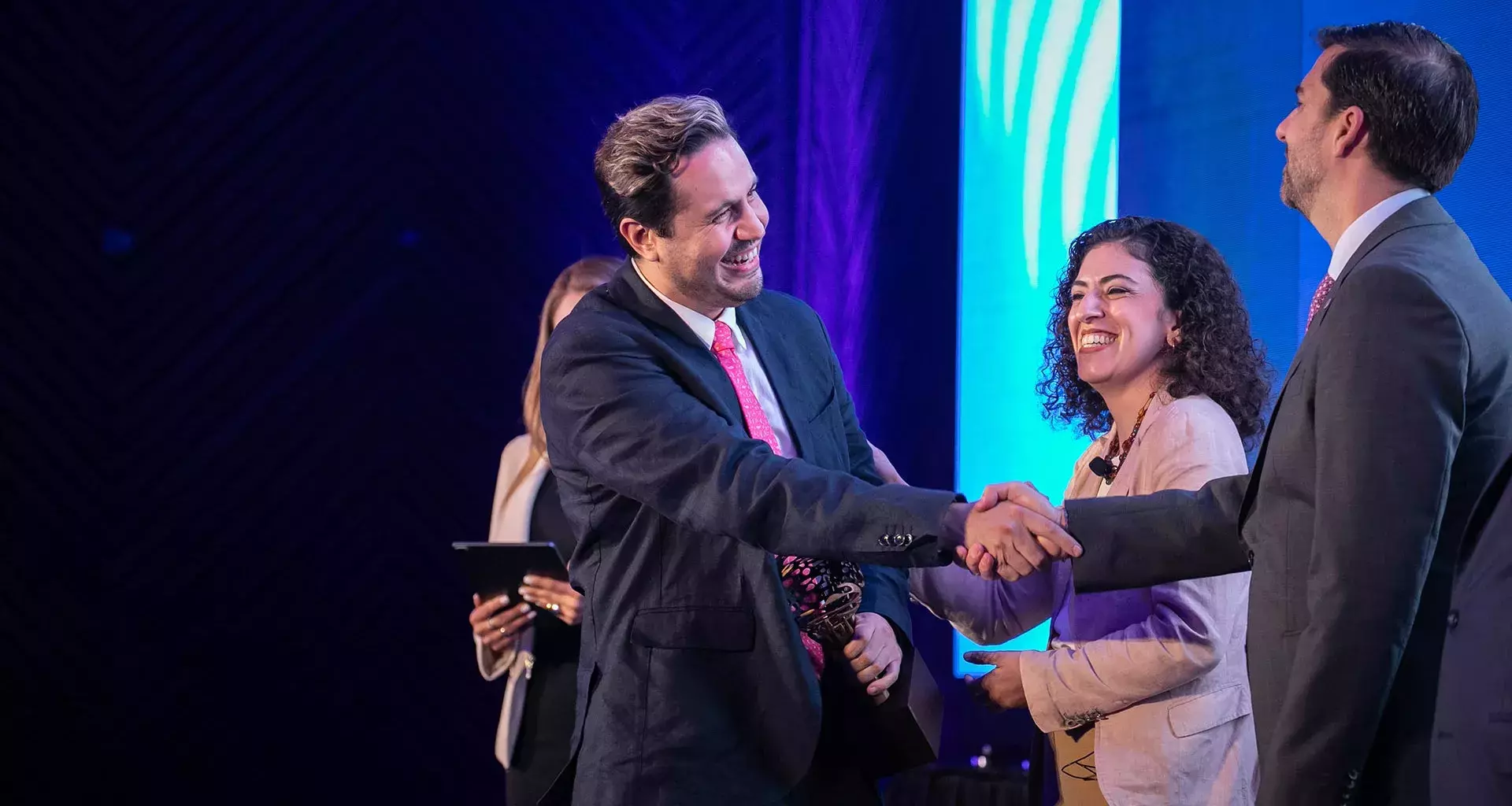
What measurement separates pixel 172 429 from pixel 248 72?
114 centimetres

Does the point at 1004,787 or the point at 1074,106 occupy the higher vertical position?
the point at 1074,106

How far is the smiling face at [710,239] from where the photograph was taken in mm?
2270

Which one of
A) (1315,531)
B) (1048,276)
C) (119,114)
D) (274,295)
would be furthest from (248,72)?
(1315,531)

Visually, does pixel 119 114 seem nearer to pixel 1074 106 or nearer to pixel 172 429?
pixel 172 429

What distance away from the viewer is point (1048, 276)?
Answer: 381 centimetres

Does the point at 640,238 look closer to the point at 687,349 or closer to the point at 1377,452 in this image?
the point at 687,349

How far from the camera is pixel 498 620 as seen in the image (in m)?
2.89

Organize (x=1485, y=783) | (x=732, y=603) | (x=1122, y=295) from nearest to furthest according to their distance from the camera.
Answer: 1. (x=1485, y=783)
2. (x=732, y=603)
3. (x=1122, y=295)

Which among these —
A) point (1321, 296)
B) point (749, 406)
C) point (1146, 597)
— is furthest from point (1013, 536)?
point (1321, 296)

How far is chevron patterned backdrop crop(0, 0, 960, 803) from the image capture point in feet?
12.1

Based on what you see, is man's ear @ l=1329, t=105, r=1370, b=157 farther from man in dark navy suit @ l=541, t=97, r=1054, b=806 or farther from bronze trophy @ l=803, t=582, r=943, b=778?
bronze trophy @ l=803, t=582, r=943, b=778

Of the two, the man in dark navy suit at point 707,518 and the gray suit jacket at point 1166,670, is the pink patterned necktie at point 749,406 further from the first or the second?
the gray suit jacket at point 1166,670

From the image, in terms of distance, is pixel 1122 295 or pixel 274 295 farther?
pixel 274 295

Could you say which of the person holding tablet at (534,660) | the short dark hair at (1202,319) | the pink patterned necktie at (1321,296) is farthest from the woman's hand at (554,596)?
the pink patterned necktie at (1321,296)
